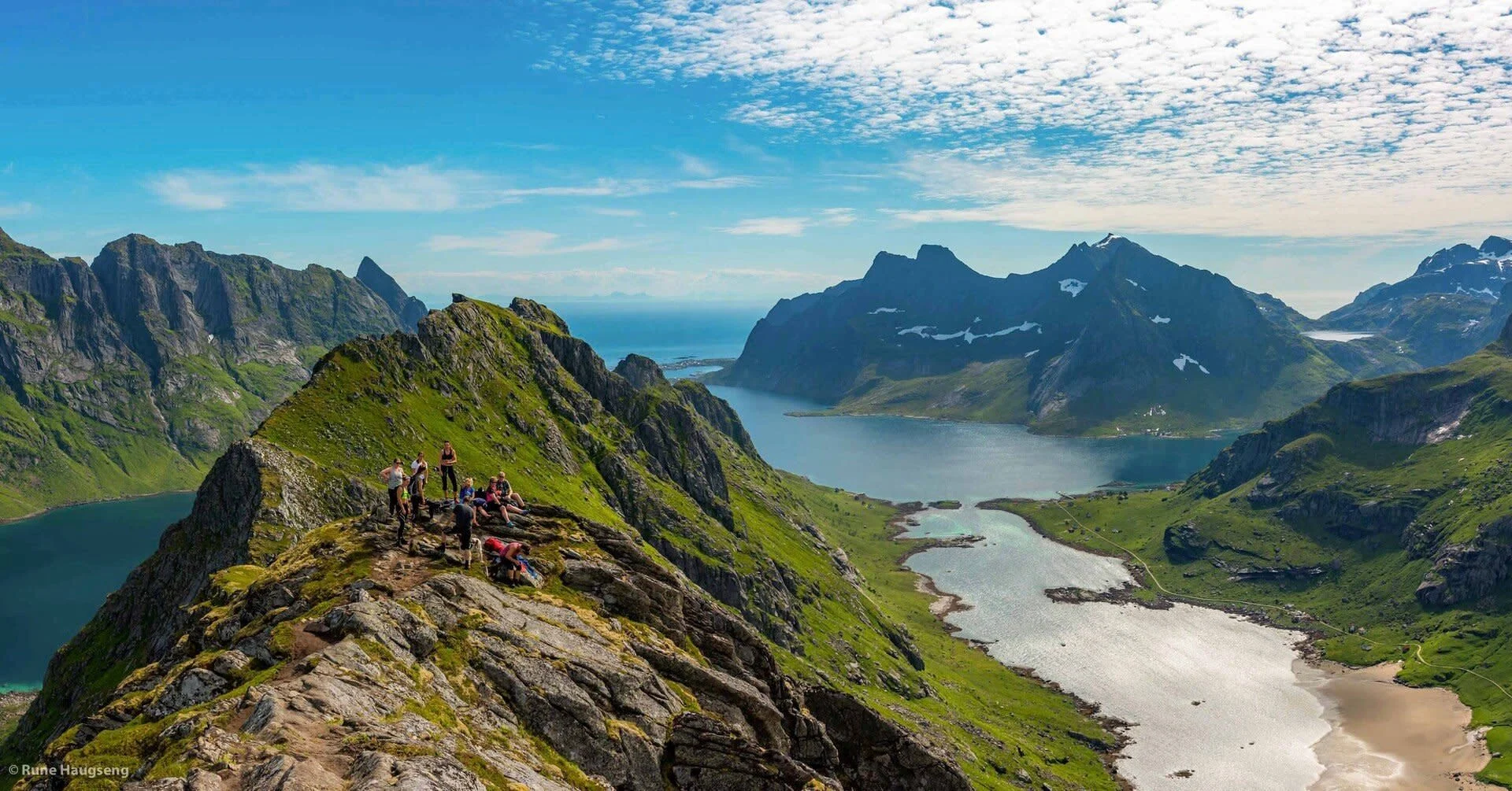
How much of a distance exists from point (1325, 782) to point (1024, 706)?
55953mm

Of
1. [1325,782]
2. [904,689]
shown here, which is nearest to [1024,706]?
[904,689]

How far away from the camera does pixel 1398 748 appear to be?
577 feet

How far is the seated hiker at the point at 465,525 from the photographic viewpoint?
4341cm

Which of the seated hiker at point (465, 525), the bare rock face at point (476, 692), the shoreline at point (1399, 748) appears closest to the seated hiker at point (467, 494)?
the seated hiker at point (465, 525)

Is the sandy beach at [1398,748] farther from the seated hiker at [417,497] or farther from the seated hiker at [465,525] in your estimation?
the seated hiker at [417,497]

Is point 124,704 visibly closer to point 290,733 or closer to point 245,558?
point 290,733

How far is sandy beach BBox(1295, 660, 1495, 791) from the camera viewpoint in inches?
6299

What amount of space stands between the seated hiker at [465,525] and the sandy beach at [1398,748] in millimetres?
177721

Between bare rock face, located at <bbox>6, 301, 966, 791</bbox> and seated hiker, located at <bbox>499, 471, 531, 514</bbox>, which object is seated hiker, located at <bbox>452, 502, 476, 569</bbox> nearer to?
bare rock face, located at <bbox>6, 301, 966, 791</bbox>

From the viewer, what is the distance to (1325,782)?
522ft

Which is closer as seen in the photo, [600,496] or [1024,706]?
[600,496]

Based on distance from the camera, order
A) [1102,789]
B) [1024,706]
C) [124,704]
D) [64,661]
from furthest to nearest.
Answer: [1024,706], [1102,789], [64,661], [124,704]

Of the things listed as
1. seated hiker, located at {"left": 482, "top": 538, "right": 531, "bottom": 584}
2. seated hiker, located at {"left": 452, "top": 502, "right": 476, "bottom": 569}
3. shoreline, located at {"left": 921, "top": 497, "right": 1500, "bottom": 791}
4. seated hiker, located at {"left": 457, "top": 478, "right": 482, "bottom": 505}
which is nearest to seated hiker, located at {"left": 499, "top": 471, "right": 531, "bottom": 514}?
seated hiker, located at {"left": 457, "top": 478, "right": 482, "bottom": 505}

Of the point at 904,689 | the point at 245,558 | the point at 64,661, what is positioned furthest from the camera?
Result: the point at 904,689
